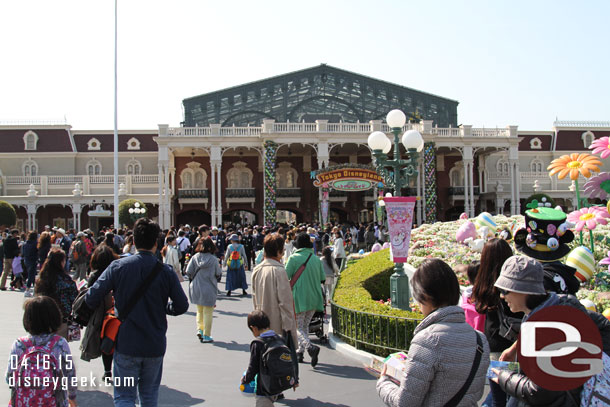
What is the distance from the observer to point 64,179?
1517 inches

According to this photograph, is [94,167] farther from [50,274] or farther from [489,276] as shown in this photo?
[489,276]

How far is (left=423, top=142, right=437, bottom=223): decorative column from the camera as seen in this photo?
3519 cm

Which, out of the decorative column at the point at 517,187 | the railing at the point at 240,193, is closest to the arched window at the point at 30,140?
the railing at the point at 240,193

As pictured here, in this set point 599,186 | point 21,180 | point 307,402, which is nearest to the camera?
point 307,402

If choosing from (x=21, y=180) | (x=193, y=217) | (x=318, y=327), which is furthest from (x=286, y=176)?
(x=318, y=327)

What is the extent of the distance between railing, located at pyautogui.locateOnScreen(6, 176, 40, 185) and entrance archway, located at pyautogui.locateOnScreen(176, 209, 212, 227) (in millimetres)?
10195

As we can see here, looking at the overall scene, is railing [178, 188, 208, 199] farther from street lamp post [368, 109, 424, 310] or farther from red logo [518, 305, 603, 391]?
red logo [518, 305, 603, 391]

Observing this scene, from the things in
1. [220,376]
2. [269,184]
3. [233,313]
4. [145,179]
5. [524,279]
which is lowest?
Result: [233,313]

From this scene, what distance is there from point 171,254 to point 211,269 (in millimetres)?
3537

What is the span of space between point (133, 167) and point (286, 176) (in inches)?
456

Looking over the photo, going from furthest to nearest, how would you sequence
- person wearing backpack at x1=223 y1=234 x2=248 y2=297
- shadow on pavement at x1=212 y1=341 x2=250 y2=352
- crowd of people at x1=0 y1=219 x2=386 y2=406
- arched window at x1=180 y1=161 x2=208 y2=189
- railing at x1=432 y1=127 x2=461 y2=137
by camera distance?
arched window at x1=180 y1=161 x2=208 y2=189 → railing at x1=432 y1=127 x2=461 y2=137 → person wearing backpack at x1=223 y1=234 x2=248 y2=297 → shadow on pavement at x1=212 y1=341 x2=250 y2=352 → crowd of people at x1=0 y1=219 x2=386 y2=406

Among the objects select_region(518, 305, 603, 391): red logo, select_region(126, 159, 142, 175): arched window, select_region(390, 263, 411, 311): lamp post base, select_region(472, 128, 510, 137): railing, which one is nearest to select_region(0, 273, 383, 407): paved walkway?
select_region(390, 263, 411, 311): lamp post base

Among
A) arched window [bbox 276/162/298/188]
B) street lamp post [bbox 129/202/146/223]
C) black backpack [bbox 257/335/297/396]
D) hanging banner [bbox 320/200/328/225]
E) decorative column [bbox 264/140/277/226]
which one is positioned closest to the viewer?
black backpack [bbox 257/335/297/396]

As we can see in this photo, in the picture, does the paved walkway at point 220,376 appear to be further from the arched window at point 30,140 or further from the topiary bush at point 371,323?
the arched window at point 30,140
